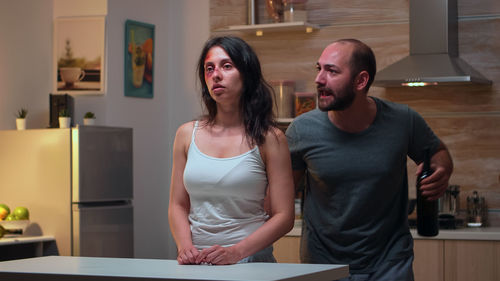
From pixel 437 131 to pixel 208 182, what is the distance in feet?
9.50

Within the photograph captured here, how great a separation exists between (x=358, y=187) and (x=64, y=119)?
2834 millimetres

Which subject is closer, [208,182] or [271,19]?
[208,182]

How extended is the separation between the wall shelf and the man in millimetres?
2499

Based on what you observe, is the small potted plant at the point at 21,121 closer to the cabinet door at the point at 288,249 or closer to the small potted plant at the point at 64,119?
the small potted plant at the point at 64,119

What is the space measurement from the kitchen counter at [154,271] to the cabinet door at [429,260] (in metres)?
2.38

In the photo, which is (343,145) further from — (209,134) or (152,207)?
(152,207)

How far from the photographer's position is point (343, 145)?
2.08m

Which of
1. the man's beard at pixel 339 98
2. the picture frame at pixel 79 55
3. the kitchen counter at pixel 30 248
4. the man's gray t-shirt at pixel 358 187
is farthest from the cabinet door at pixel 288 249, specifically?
the man's beard at pixel 339 98

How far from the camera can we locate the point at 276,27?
15.3 feet

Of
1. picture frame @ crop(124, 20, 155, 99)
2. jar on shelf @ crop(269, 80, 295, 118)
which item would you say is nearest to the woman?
jar on shelf @ crop(269, 80, 295, 118)

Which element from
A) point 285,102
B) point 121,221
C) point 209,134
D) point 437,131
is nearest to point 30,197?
point 121,221

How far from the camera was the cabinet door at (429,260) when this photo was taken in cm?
395

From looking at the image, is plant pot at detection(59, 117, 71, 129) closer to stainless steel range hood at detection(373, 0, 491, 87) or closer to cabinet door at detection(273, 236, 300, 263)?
cabinet door at detection(273, 236, 300, 263)

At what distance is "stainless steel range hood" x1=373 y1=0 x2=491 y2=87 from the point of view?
413cm
